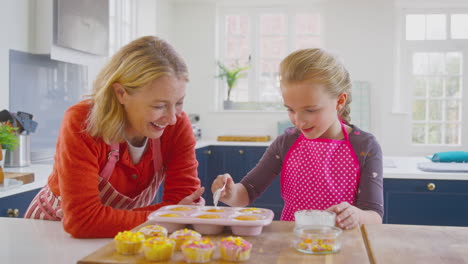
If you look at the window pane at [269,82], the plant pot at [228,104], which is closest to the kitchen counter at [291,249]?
the plant pot at [228,104]

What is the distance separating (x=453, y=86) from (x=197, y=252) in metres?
5.47

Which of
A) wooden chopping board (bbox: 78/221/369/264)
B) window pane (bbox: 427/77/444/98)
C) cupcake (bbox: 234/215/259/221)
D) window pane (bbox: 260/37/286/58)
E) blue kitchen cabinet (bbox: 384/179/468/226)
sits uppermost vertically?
window pane (bbox: 260/37/286/58)

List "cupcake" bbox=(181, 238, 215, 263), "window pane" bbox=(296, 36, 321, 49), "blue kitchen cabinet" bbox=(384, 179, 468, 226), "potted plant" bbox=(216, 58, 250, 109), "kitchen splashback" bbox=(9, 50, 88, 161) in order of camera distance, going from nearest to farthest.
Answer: "cupcake" bbox=(181, 238, 215, 263), "blue kitchen cabinet" bbox=(384, 179, 468, 226), "kitchen splashback" bbox=(9, 50, 88, 161), "potted plant" bbox=(216, 58, 250, 109), "window pane" bbox=(296, 36, 321, 49)

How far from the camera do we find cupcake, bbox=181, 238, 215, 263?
92 centimetres

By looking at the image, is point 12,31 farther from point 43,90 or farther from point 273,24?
point 273,24

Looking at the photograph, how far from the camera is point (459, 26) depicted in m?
5.64

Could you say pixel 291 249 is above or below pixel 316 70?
below

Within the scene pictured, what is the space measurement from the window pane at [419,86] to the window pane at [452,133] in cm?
47

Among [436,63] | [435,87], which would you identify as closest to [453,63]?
[436,63]

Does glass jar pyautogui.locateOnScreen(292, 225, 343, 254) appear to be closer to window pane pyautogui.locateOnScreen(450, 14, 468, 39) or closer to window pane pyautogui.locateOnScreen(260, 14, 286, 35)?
window pane pyautogui.locateOnScreen(260, 14, 286, 35)

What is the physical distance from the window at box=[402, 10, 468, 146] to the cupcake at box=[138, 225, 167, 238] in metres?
5.18

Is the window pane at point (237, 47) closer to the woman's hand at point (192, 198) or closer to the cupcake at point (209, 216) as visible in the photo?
the woman's hand at point (192, 198)

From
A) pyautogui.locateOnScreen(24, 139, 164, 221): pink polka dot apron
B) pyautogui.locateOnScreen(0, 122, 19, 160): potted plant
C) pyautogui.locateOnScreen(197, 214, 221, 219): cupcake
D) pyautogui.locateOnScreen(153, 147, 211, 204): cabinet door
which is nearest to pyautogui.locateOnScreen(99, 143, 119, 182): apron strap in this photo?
pyautogui.locateOnScreen(24, 139, 164, 221): pink polka dot apron

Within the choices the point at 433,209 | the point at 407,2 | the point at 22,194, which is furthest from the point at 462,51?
the point at 22,194
